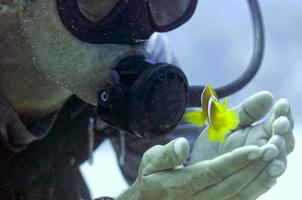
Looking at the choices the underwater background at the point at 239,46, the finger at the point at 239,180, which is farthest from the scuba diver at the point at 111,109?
the underwater background at the point at 239,46

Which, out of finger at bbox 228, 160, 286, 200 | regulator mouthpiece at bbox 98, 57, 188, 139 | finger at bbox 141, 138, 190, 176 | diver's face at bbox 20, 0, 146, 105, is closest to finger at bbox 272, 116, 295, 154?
finger at bbox 228, 160, 286, 200

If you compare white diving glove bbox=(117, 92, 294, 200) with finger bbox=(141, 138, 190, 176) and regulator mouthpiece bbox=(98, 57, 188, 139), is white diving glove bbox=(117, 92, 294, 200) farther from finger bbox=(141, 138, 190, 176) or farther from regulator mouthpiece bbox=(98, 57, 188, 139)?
regulator mouthpiece bbox=(98, 57, 188, 139)

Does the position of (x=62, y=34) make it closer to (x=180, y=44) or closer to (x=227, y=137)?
(x=227, y=137)

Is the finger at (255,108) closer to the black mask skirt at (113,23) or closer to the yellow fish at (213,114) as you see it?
the yellow fish at (213,114)

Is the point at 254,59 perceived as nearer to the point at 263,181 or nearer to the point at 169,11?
the point at 169,11

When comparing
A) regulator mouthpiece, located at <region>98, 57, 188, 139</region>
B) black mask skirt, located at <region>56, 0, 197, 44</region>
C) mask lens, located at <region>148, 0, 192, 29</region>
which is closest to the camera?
regulator mouthpiece, located at <region>98, 57, 188, 139</region>

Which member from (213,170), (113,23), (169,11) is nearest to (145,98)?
(113,23)

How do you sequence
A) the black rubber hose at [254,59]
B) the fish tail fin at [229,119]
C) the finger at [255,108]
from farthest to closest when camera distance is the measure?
1. the black rubber hose at [254,59]
2. the finger at [255,108]
3. the fish tail fin at [229,119]
